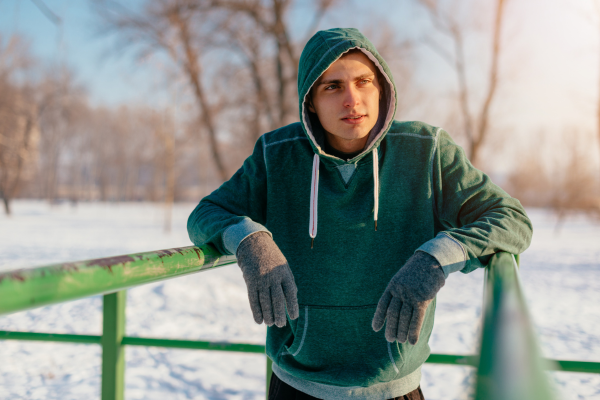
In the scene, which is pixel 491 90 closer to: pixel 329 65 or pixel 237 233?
pixel 329 65

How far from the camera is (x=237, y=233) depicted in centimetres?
106

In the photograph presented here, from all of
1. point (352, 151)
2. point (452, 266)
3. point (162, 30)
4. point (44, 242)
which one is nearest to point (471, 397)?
point (452, 266)

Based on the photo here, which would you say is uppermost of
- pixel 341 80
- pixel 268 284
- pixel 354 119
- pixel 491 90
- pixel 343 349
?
pixel 491 90

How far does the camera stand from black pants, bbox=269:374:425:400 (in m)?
1.26

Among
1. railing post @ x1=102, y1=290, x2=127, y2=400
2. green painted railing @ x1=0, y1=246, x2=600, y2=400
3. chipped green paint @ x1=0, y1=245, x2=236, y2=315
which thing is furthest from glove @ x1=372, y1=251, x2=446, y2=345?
railing post @ x1=102, y1=290, x2=127, y2=400

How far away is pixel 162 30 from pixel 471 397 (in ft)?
32.0

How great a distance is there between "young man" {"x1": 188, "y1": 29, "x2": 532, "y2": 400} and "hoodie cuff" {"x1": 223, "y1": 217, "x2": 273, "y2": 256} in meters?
0.01

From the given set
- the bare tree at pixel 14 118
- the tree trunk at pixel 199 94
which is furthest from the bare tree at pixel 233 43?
the bare tree at pixel 14 118

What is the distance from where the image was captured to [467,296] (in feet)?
20.8

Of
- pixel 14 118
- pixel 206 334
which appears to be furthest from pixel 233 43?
pixel 14 118

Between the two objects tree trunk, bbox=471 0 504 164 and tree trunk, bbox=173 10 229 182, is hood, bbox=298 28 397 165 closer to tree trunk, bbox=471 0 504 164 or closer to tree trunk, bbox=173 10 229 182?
tree trunk, bbox=173 10 229 182

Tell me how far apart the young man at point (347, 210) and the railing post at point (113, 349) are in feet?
2.07

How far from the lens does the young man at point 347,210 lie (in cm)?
121

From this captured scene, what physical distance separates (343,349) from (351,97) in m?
0.75
